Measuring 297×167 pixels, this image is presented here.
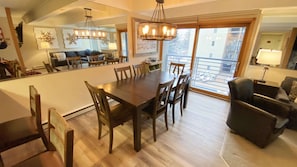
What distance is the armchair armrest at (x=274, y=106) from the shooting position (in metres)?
1.99

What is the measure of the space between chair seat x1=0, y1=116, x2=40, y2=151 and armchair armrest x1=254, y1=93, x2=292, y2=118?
328cm

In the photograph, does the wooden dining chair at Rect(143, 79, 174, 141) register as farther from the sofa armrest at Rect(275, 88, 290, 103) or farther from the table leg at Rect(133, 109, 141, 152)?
the sofa armrest at Rect(275, 88, 290, 103)

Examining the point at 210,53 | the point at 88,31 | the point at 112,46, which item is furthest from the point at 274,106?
the point at 88,31

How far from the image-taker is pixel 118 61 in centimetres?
333

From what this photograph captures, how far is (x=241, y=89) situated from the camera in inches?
85.1

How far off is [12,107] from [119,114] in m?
1.61

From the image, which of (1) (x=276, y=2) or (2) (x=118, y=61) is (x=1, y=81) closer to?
(2) (x=118, y=61)

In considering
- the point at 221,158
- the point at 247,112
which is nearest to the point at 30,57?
the point at 221,158

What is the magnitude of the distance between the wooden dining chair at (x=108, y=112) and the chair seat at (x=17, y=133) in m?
0.69

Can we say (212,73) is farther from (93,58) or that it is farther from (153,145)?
(93,58)

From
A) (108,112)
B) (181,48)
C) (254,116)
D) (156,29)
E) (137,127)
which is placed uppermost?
(156,29)

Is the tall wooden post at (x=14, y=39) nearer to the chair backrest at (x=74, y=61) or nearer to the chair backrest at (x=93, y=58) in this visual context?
the chair backrest at (x=74, y=61)

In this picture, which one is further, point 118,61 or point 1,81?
point 118,61

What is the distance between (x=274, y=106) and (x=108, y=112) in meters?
2.59
